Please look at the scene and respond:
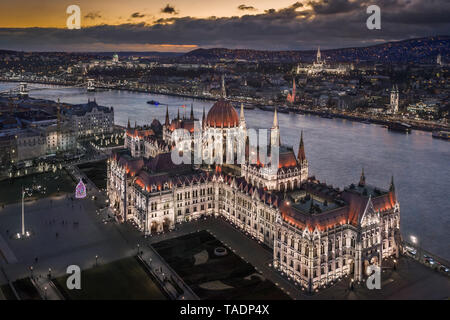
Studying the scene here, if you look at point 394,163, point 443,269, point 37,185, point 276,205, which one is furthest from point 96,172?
point 394,163

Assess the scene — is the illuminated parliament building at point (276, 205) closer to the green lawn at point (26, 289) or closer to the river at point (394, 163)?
the river at point (394, 163)

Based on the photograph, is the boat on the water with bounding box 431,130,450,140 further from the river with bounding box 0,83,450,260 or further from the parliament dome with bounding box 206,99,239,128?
the parliament dome with bounding box 206,99,239,128

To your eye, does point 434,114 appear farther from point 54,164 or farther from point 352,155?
point 54,164

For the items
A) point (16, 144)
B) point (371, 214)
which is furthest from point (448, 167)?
point (16, 144)

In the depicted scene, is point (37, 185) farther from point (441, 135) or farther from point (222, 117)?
point (441, 135)

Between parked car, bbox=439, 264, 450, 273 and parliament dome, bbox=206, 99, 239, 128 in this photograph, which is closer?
parked car, bbox=439, 264, 450, 273

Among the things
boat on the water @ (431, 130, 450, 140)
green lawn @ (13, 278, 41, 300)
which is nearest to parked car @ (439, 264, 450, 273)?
green lawn @ (13, 278, 41, 300)

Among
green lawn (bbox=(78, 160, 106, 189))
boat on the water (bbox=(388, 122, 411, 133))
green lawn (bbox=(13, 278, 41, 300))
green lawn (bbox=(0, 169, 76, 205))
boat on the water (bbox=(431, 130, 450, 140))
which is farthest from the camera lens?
boat on the water (bbox=(388, 122, 411, 133))
